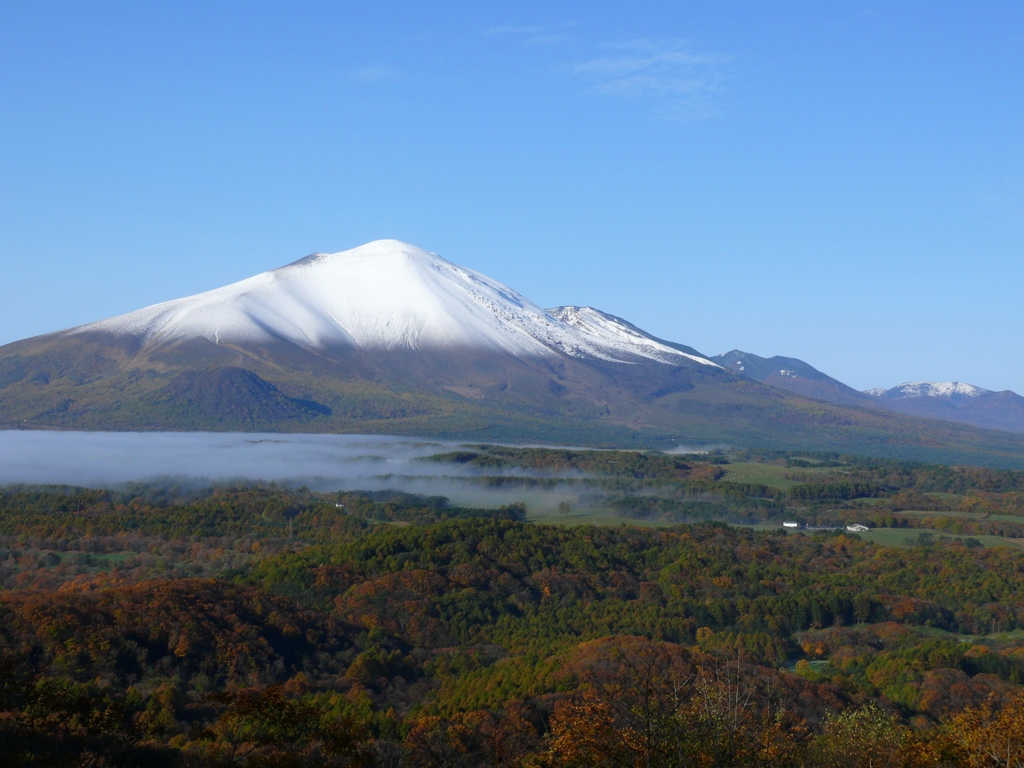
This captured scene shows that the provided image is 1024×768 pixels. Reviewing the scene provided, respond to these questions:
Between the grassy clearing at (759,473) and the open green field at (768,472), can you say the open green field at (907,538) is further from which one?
the grassy clearing at (759,473)

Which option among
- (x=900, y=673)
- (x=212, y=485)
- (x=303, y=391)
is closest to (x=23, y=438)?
(x=212, y=485)

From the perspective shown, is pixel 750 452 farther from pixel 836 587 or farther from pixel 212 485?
pixel 836 587

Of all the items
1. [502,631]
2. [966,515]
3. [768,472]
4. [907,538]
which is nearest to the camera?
[502,631]

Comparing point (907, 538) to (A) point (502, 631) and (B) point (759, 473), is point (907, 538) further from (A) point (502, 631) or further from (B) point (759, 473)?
(B) point (759, 473)

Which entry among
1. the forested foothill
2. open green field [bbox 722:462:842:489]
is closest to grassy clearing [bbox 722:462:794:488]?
open green field [bbox 722:462:842:489]

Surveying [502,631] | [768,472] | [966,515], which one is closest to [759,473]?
[768,472]

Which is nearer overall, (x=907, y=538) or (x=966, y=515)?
(x=907, y=538)

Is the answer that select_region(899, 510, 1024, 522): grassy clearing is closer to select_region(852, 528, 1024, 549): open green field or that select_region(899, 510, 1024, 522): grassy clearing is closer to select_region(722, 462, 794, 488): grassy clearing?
select_region(852, 528, 1024, 549): open green field

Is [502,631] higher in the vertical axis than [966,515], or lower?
lower

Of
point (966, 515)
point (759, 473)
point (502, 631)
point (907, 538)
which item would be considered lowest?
point (502, 631)
